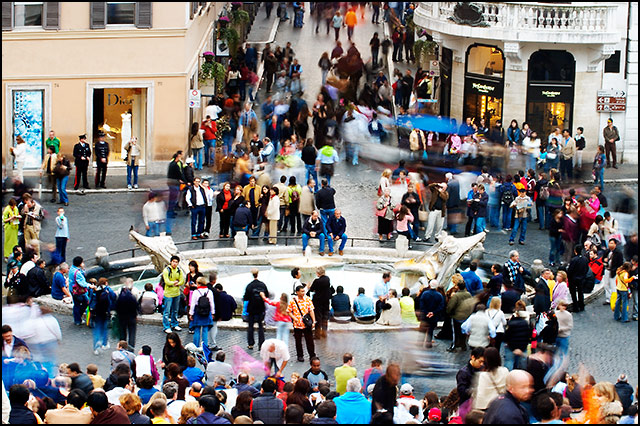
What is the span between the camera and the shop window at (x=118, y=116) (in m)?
37.2

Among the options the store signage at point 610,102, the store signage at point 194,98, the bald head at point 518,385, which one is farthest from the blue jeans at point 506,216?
the bald head at point 518,385

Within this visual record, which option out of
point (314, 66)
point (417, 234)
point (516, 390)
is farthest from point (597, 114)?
point (516, 390)

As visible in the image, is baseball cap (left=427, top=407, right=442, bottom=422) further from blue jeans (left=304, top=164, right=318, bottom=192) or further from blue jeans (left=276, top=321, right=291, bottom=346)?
blue jeans (left=304, top=164, right=318, bottom=192)

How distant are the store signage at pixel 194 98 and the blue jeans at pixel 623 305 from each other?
1394 cm

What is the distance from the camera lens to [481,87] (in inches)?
1667

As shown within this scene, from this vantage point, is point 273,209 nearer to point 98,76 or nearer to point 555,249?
point 555,249

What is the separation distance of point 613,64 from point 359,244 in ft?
41.7

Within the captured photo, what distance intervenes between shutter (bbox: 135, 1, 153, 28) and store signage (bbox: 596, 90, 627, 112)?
11861 mm

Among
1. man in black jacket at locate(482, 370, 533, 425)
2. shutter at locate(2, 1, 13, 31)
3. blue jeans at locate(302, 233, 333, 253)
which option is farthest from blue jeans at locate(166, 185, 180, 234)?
man in black jacket at locate(482, 370, 533, 425)

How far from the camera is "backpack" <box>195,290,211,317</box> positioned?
2366cm

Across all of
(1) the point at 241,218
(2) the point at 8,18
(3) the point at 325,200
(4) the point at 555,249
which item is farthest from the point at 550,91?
(2) the point at 8,18

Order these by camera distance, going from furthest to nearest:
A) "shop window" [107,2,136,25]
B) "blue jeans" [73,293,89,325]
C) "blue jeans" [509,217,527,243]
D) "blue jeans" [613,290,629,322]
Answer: "shop window" [107,2,136,25], "blue jeans" [509,217,527,243], "blue jeans" [613,290,629,322], "blue jeans" [73,293,89,325]

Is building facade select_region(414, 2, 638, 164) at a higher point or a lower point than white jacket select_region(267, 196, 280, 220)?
higher

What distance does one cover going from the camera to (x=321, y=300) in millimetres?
24750
